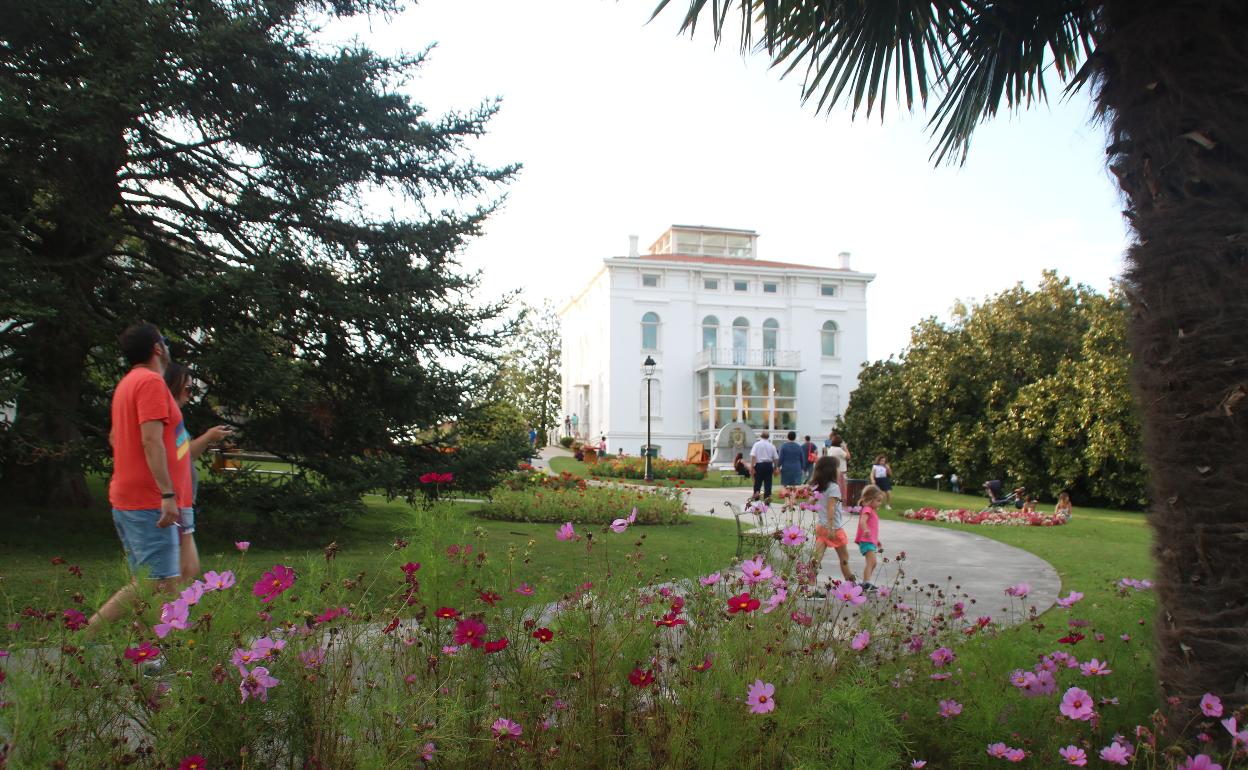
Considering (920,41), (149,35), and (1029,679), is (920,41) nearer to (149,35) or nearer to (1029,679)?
(1029,679)

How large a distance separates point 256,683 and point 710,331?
165ft

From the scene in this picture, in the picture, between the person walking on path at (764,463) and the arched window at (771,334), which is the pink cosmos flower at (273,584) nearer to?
the person walking on path at (764,463)

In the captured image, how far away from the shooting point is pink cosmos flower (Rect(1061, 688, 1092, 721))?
8.43 ft

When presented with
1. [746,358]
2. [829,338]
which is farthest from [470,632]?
[829,338]

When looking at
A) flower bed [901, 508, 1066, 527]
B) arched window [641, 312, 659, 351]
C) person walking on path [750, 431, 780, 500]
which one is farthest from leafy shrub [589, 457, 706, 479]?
arched window [641, 312, 659, 351]

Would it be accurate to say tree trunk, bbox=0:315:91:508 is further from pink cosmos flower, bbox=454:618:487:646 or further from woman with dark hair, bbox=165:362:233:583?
pink cosmos flower, bbox=454:618:487:646

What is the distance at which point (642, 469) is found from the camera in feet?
97.8

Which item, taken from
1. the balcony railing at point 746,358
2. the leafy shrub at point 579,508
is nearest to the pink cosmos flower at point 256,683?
the leafy shrub at point 579,508

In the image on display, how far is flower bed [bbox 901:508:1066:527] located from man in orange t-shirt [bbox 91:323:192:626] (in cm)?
1548

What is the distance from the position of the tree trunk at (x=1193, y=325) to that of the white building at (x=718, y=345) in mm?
44134

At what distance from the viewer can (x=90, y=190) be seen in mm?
8586

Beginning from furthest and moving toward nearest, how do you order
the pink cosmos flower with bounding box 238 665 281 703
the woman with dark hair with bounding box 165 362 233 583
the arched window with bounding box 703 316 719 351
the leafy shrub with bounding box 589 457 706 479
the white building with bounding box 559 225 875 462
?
the arched window with bounding box 703 316 719 351, the white building with bounding box 559 225 875 462, the leafy shrub with bounding box 589 457 706 479, the woman with dark hair with bounding box 165 362 233 583, the pink cosmos flower with bounding box 238 665 281 703

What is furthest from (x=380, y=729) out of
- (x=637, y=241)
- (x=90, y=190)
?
(x=637, y=241)

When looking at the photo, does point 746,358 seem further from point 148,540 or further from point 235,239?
point 148,540
